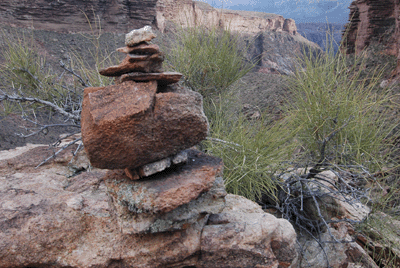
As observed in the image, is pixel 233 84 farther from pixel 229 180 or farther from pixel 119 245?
pixel 119 245

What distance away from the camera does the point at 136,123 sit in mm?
1658

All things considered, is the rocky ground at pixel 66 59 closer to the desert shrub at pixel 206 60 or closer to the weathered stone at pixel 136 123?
the desert shrub at pixel 206 60

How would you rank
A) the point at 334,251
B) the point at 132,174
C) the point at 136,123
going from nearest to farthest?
the point at 136,123 → the point at 132,174 → the point at 334,251

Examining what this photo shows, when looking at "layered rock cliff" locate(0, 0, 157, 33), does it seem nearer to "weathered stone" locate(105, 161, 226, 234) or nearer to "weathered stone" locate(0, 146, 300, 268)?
"weathered stone" locate(0, 146, 300, 268)

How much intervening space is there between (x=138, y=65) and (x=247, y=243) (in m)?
1.42

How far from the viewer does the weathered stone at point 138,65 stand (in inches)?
72.1

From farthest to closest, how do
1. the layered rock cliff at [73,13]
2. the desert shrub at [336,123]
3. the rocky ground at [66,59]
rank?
1. the layered rock cliff at [73,13]
2. the rocky ground at [66,59]
3. the desert shrub at [336,123]

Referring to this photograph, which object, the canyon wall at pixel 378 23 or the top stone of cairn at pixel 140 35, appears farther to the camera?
the canyon wall at pixel 378 23

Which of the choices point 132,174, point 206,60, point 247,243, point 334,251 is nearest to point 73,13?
point 206,60

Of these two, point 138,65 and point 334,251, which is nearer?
point 138,65

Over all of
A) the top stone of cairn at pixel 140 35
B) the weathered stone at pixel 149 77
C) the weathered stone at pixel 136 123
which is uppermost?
the top stone of cairn at pixel 140 35

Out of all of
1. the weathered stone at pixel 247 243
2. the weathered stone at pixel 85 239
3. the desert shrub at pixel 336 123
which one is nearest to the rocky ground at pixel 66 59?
the weathered stone at pixel 85 239

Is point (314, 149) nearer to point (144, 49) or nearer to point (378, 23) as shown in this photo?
point (144, 49)

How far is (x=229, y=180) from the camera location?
2.93 m
